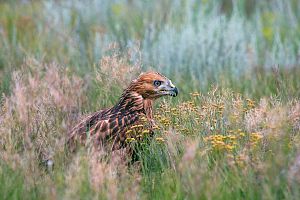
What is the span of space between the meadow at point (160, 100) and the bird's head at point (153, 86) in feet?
0.69

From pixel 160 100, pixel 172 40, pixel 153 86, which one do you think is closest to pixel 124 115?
pixel 153 86

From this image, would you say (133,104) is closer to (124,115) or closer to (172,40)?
(124,115)

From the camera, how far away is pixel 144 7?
1148cm

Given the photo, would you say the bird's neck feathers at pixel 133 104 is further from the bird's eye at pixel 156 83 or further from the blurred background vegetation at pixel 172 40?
the blurred background vegetation at pixel 172 40

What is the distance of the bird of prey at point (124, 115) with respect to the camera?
6.20 m

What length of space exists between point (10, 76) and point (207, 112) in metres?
2.71

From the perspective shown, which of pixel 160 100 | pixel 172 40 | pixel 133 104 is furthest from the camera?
pixel 172 40

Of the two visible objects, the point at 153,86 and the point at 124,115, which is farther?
the point at 153,86

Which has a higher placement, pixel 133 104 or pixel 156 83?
pixel 156 83

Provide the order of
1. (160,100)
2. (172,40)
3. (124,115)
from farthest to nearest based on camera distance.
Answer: (172,40) < (160,100) < (124,115)

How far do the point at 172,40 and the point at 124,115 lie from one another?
2.93 meters

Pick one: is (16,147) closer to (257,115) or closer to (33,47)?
(257,115)

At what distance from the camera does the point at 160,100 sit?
299 inches

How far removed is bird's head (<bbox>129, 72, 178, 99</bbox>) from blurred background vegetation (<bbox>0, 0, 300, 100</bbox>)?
1.04 metres
